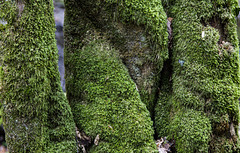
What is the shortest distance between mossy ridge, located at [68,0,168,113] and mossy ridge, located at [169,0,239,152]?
29 cm

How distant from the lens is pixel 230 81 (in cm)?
241

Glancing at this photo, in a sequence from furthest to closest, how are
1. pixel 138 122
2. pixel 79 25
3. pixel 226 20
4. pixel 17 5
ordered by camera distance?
pixel 79 25
pixel 226 20
pixel 138 122
pixel 17 5

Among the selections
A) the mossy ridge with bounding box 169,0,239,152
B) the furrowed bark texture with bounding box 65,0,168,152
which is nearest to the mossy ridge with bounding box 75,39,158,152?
the furrowed bark texture with bounding box 65,0,168,152

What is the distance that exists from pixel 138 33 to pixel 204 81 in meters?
1.02

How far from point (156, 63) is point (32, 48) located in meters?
1.53

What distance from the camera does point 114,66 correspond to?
2.53m

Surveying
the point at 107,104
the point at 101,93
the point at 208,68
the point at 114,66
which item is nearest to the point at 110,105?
the point at 107,104

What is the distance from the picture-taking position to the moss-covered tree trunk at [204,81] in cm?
232

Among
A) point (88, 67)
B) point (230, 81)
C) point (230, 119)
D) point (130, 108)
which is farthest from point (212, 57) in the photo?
point (88, 67)

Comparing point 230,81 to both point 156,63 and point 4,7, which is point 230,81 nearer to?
point 156,63

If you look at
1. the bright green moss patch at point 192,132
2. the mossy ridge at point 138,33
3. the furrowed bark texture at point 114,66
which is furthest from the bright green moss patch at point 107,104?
the bright green moss patch at point 192,132

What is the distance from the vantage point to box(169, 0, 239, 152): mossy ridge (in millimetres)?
2332

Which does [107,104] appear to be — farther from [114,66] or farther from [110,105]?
[114,66]

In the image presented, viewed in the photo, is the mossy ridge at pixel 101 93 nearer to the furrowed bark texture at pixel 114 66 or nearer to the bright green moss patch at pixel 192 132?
the furrowed bark texture at pixel 114 66
